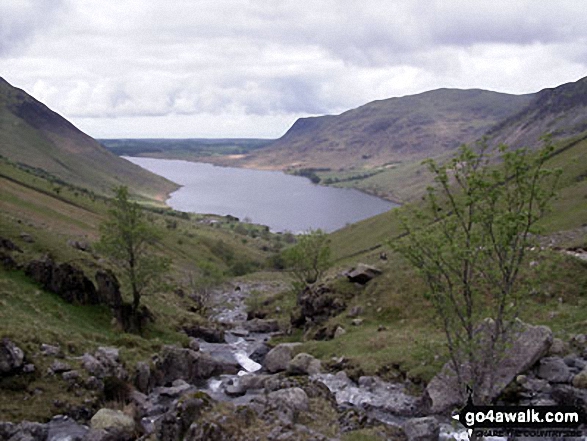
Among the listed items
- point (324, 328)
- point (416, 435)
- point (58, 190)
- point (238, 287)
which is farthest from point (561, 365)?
point (58, 190)

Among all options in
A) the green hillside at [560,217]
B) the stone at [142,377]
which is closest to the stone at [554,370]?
the stone at [142,377]

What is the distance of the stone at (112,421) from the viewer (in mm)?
20500

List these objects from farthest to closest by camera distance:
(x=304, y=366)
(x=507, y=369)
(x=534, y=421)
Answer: (x=304, y=366)
(x=507, y=369)
(x=534, y=421)

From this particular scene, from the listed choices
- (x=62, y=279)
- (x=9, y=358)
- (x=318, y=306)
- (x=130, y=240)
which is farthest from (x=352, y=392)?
(x=62, y=279)

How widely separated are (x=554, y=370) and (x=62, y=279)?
3336cm

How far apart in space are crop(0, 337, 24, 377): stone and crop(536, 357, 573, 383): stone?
83.4ft

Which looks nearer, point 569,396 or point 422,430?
point 422,430

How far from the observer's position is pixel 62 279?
37.3 m

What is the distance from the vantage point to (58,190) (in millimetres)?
132875

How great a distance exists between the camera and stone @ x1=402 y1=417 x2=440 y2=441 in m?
19.8

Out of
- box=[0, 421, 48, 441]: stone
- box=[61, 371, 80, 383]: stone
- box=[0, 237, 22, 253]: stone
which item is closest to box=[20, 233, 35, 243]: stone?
box=[0, 237, 22, 253]: stone

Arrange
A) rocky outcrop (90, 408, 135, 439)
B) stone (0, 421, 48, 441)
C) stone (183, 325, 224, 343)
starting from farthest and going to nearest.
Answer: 1. stone (183, 325, 224, 343)
2. rocky outcrop (90, 408, 135, 439)
3. stone (0, 421, 48, 441)

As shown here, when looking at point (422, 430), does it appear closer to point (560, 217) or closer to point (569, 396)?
point (569, 396)

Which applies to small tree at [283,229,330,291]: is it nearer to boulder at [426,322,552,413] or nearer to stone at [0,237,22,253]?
stone at [0,237,22,253]
